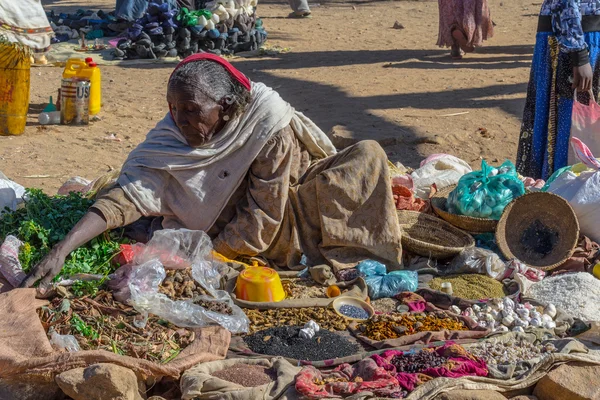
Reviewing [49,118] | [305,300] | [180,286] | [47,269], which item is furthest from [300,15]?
[47,269]

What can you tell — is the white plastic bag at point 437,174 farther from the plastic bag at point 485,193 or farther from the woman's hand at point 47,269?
the woman's hand at point 47,269

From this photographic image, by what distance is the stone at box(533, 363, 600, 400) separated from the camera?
3.48 m

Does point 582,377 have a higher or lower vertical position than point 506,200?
lower

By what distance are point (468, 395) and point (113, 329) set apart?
5.05 ft

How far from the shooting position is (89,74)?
7.80m

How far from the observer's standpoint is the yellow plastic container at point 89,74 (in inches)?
306

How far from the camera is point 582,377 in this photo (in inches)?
141

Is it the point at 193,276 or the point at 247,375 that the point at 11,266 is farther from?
the point at 247,375

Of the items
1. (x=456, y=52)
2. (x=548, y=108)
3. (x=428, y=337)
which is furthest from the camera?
(x=456, y=52)

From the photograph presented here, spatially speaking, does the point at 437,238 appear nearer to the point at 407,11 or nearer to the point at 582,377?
the point at 582,377

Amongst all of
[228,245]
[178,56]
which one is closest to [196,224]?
[228,245]

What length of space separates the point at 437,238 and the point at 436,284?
1.72 feet

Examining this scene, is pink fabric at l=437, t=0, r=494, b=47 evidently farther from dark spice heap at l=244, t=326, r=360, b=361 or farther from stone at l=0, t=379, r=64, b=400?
stone at l=0, t=379, r=64, b=400

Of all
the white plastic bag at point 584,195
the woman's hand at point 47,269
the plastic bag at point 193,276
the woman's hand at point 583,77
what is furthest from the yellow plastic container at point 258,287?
the woman's hand at point 583,77
